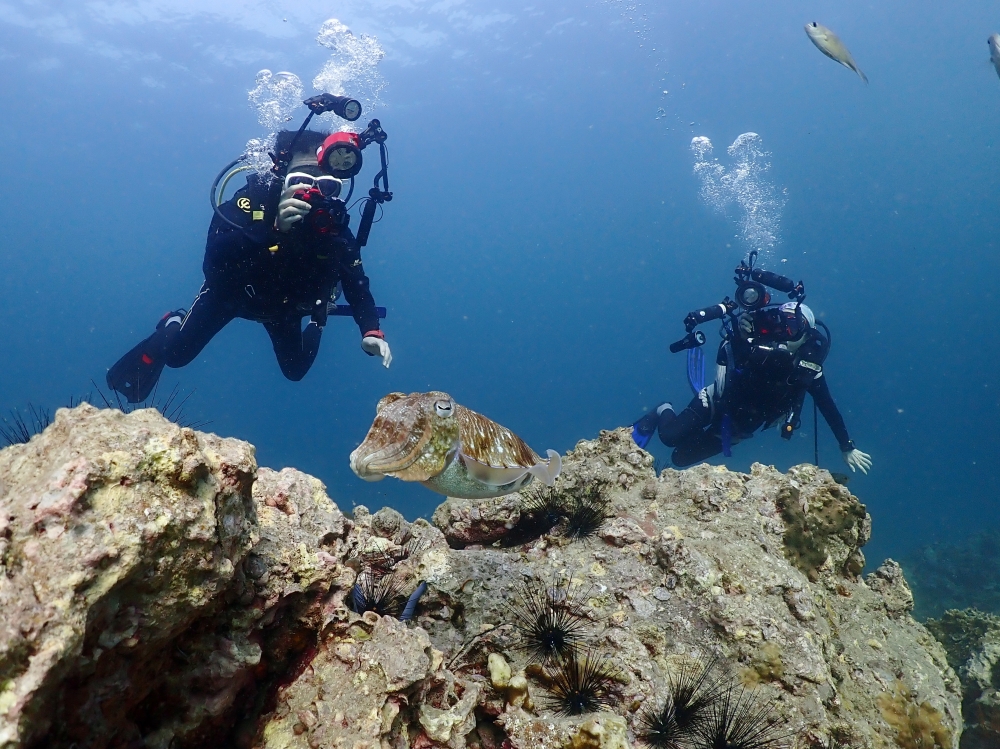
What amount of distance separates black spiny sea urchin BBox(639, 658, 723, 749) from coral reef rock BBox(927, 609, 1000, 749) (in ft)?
22.7

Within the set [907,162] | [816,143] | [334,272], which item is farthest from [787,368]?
[907,162]

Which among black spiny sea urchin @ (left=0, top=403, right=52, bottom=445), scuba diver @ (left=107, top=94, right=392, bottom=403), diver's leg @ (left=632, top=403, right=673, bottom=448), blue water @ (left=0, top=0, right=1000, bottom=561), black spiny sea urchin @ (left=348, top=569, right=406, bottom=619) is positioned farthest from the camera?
blue water @ (left=0, top=0, right=1000, bottom=561)

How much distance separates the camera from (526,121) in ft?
245

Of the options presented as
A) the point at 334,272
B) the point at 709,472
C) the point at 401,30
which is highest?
the point at 401,30

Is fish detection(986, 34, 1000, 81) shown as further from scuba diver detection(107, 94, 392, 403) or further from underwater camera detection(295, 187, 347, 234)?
underwater camera detection(295, 187, 347, 234)

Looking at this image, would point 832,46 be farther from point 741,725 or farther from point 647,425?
point 741,725

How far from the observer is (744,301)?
36.1 ft

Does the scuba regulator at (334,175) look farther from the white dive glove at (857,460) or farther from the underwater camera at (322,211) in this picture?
the white dive glove at (857,460)

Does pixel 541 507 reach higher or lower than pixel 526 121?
lower

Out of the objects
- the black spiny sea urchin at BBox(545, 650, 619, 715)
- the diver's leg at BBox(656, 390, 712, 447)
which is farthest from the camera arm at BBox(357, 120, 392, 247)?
the diver's leg at BBox(656, 390, 712, 447)

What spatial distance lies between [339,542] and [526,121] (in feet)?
267

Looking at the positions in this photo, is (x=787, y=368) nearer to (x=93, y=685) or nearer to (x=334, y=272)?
(x=334, y=272)

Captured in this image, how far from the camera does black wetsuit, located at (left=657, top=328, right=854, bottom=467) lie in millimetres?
10797

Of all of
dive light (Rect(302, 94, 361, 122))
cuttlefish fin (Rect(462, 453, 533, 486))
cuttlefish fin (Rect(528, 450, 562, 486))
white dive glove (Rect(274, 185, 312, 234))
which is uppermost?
dive light (Rect(302, 94, 361, 122))
